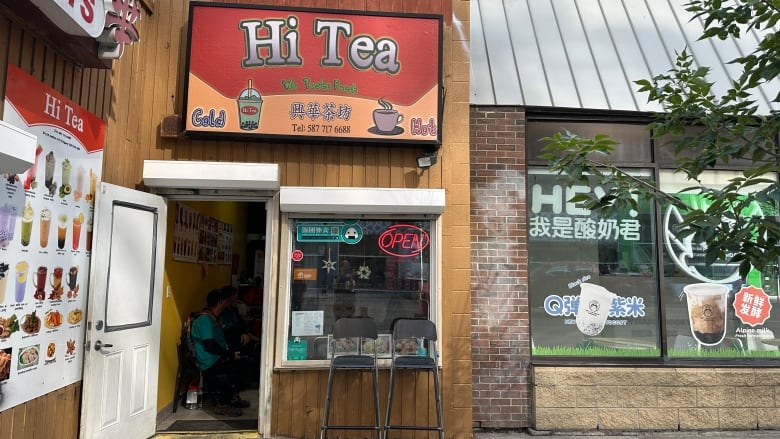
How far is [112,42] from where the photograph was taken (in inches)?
160

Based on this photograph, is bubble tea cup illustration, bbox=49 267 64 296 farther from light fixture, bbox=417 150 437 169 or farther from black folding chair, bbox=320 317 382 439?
light fixture, bbox=417 150 437 169

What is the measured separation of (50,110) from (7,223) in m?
0.90

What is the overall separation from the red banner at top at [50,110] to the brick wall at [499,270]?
3.74 meters

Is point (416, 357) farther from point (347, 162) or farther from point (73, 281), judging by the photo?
point (73, 281)

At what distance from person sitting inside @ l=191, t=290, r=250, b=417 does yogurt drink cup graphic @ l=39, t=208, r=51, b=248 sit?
226cm

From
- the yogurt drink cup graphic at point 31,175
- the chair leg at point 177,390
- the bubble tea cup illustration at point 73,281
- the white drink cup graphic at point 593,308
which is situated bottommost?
the chair leg at point 177,390

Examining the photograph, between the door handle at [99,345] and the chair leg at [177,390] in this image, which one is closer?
the door handle at [99,345]

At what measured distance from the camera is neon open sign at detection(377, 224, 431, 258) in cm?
539

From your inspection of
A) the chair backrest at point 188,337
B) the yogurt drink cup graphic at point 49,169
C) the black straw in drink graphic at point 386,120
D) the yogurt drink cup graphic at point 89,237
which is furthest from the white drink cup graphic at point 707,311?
the yogurt drink cup graphic at point 49,169

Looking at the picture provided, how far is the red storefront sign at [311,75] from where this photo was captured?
5.25m

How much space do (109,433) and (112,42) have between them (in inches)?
124

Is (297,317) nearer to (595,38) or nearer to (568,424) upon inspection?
(568,424)

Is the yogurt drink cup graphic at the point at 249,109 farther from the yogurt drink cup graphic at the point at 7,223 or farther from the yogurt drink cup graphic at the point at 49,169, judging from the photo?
the yogurt drink cup graphic at the point at 7,223

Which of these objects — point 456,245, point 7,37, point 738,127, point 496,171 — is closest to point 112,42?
point 7,37
